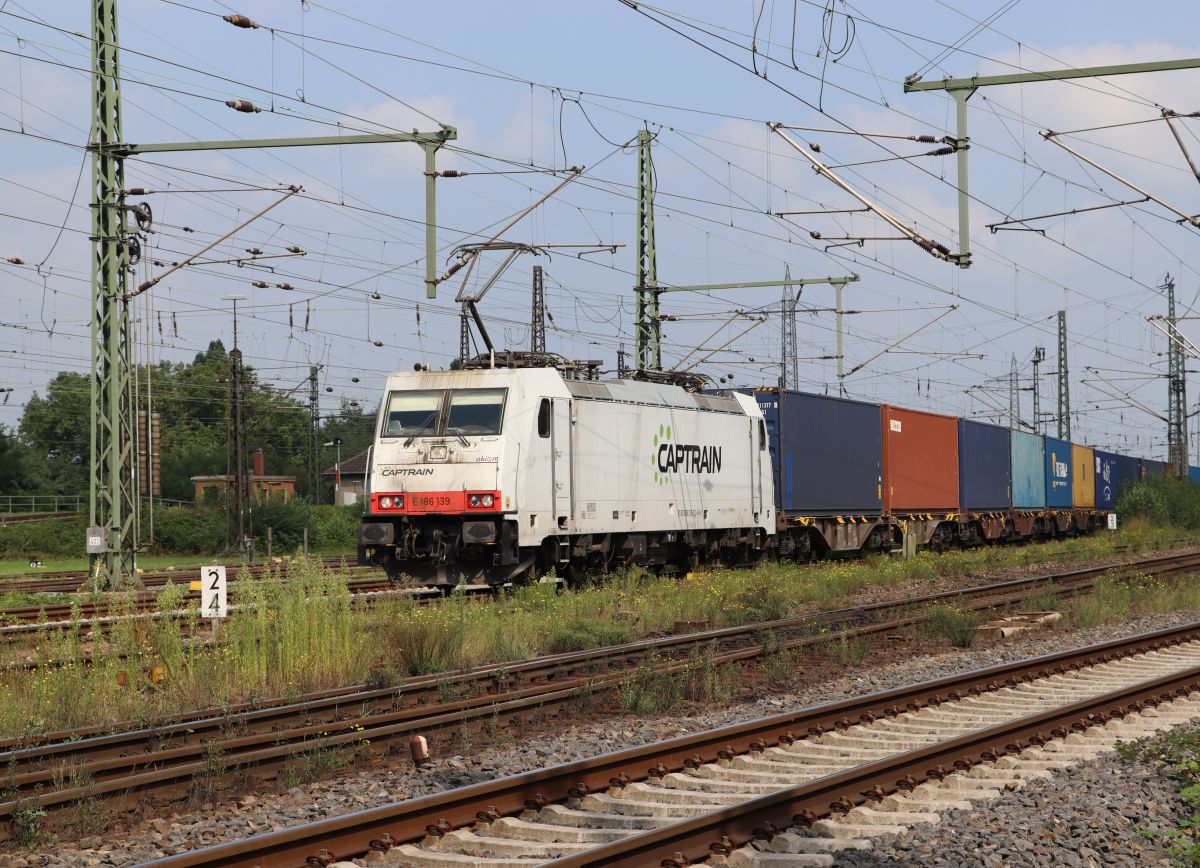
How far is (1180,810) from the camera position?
7.52 meters

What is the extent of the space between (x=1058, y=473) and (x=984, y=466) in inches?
321

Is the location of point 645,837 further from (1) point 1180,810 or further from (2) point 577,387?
(2) point 577,387

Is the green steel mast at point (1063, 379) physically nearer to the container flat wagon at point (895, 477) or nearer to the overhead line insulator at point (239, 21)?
the container flat wagon at point (895, 477)

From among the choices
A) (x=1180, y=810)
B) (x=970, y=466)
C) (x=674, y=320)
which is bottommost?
(x=1180, y=810)

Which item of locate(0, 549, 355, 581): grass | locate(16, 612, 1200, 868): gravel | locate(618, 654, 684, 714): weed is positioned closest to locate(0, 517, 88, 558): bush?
locate(0, 549, 355, 581): grass

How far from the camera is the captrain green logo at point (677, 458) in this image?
22.2m

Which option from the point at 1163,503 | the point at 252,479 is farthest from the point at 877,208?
the point at 252,479

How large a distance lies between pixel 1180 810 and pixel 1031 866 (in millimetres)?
1732

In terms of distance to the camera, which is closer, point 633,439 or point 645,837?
point 645,837

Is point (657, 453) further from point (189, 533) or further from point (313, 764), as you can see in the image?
point (189, 533)

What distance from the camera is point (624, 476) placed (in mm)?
21250

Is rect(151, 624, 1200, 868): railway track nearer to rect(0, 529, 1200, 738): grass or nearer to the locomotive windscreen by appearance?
rect(0, 529, 1200, 738): grass

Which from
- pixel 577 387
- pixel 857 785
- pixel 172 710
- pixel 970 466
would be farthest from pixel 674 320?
pixel 857 785

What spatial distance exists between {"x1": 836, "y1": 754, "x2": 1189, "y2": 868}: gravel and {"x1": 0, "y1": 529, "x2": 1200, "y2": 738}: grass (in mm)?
4141
